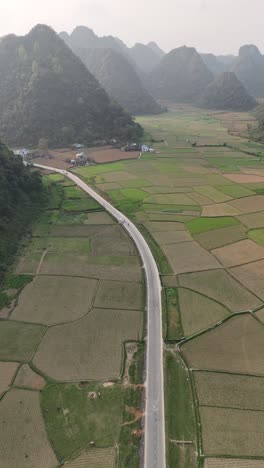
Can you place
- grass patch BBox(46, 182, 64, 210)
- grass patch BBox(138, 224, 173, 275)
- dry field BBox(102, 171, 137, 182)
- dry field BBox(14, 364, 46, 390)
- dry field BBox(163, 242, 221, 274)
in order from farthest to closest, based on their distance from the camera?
dry field BBox(102, 171, 137, 182)
grass patch BBox(46, 182, 64, 210)
dry field BBox(163, 242, 221, 274)
grass patch BBox(138, 224, 173, 275)
dry field BBox(14, 364, 46, 390)

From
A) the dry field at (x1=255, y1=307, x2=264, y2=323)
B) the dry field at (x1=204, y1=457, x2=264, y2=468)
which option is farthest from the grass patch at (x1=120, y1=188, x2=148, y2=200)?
the dry field at (x1=204, y1=457, x2=264, y2=468)

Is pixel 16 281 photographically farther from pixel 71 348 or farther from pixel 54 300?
pixel 71 348

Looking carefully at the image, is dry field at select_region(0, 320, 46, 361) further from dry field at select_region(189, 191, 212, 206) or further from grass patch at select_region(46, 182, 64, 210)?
dry field at select_region(189, 191, 212, 206)

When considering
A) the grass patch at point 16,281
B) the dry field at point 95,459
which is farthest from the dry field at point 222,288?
the dry field at point 95,459

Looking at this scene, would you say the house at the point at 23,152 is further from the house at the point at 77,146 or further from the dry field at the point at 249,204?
the dry field at the point at 249,204

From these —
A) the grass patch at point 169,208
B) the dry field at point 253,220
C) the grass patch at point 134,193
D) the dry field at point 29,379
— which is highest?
the grass patch at point 134,193

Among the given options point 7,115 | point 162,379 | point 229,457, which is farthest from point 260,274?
point 7,115
